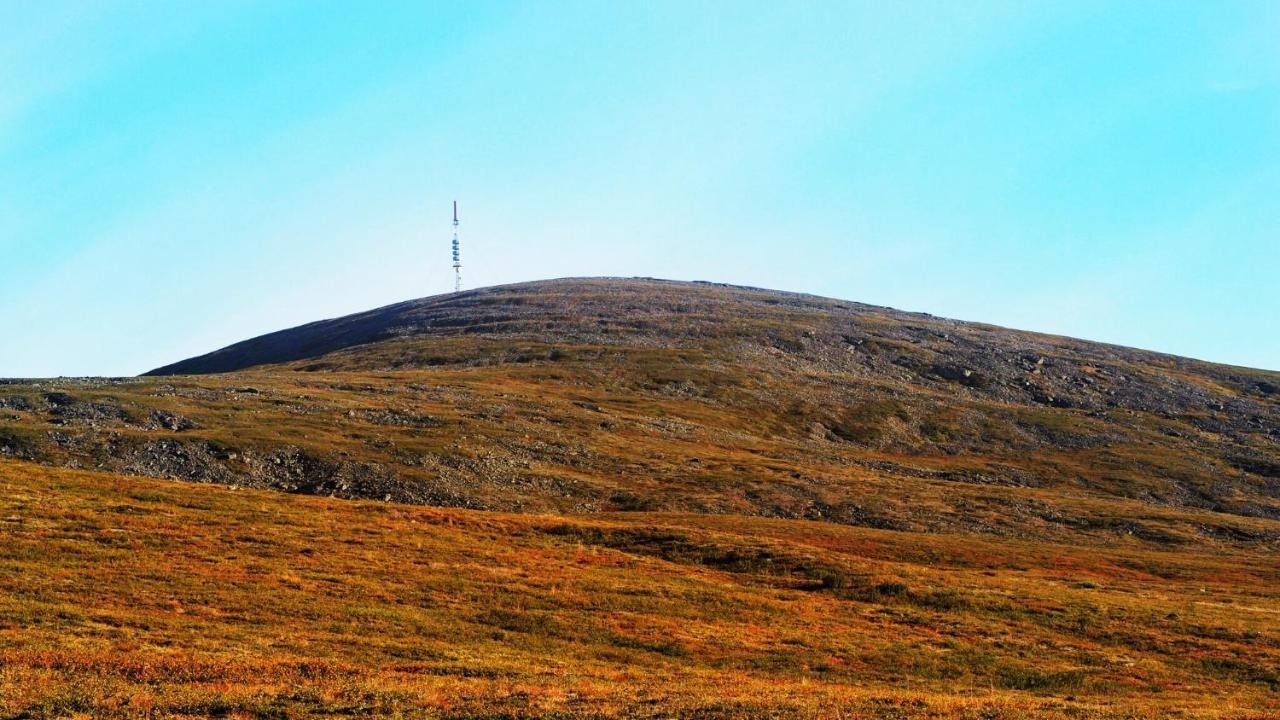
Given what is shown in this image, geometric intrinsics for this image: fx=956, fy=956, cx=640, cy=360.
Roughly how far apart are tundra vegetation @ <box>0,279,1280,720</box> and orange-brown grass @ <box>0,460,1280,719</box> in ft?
0.90

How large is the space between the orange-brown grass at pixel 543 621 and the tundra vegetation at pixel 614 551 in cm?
27

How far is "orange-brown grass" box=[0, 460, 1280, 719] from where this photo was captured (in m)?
31.1

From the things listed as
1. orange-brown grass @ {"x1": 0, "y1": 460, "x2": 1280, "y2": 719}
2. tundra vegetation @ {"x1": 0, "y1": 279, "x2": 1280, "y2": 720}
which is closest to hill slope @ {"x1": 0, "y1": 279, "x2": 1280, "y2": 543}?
tundra vegetation @ {"x1": 0, "y1": 279, "x2": 1280, "y2": 720}

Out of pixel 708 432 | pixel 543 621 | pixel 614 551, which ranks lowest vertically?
pixel 614 551

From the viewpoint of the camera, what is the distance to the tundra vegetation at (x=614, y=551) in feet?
113

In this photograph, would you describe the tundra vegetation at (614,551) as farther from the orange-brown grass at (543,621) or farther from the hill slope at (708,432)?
the hill slope at (708,432)

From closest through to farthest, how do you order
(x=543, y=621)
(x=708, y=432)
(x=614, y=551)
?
(x=543, y=621) → (x=614, y=551) → (x=708, y=432)

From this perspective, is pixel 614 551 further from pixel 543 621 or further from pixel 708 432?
pixel 708 432

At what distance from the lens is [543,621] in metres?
47.3

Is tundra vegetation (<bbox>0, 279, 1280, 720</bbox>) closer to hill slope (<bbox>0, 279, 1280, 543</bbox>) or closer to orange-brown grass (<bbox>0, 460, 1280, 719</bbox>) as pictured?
orange-brown grass (<bbox>0, 460, 1280, 719</bbox>)

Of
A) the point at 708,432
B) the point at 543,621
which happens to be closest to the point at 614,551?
the point at 543,621

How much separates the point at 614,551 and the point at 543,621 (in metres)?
21.4

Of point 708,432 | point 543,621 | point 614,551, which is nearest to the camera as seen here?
point 543,621

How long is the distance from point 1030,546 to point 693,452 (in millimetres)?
43488
